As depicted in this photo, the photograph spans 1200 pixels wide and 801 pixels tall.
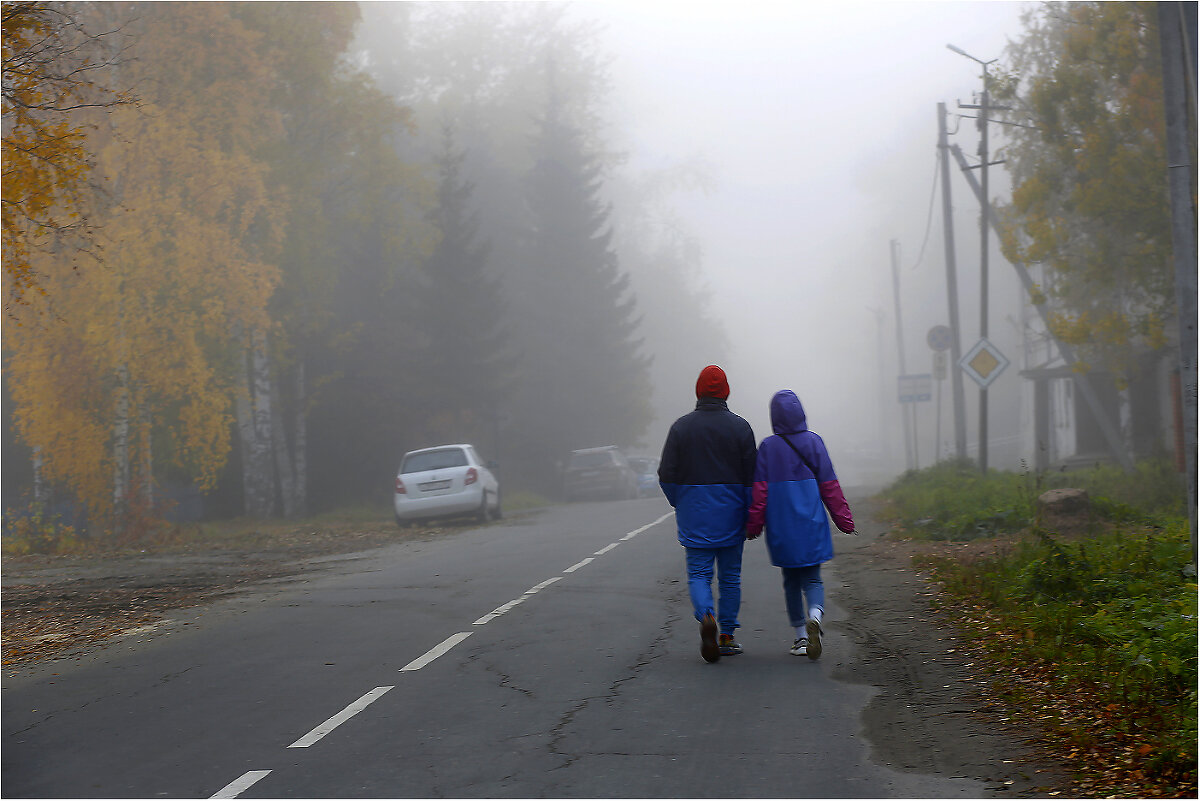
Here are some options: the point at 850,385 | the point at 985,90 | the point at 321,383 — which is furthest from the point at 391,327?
the point at 850,385

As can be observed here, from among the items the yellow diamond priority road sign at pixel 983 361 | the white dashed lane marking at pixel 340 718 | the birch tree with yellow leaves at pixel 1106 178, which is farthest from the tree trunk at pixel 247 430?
the white dashed lane marking at pixel 340 718

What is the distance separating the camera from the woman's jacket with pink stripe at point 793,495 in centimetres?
838

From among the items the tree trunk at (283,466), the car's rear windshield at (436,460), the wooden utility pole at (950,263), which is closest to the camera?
the car's rear windshield at (436,460)

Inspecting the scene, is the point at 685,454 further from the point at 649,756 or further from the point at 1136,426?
the point at 1136,426

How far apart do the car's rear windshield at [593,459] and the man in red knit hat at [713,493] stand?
2888 cm

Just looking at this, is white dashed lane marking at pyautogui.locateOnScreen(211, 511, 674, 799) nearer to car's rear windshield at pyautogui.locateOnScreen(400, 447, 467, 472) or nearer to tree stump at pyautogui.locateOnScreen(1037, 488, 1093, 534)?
tree stump at pyautogui.locateOnScreen(1037, 488, 1093, 534)

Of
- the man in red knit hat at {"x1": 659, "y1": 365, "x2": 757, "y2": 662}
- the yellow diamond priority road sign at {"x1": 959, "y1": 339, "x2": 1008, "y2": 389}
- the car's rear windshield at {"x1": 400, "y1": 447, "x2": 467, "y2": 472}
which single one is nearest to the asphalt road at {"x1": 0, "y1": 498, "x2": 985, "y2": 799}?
the man in red knit hat at {"x1": 659, "y1": 365, "x2": 757, "y2": 662}

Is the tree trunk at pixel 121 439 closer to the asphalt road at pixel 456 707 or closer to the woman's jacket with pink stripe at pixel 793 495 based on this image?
the asphalt road at pixel 456 707

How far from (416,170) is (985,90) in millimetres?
15839

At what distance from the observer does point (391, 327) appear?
35406mm

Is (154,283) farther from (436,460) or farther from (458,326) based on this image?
(458,326)

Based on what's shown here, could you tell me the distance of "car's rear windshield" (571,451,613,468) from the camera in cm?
3766

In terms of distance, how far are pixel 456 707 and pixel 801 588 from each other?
2770mm

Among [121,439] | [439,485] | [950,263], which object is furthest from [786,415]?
[950,263]
